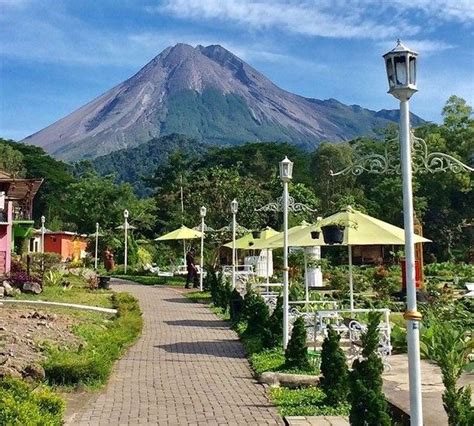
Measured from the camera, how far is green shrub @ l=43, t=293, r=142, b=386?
322 inches

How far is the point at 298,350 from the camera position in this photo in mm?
8758

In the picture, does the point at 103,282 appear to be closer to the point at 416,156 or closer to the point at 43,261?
the point at 43,261

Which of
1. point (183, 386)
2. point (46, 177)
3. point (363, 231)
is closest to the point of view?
point (183, 386)

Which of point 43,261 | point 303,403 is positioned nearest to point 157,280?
point 43,261

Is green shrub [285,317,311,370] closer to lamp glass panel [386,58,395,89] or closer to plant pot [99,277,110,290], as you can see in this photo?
lamp glass panel [386,58,395,89]

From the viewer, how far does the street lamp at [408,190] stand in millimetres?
4512

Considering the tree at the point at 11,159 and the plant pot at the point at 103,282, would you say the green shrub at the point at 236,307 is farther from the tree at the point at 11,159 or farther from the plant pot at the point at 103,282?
the tree at the point at 11,159

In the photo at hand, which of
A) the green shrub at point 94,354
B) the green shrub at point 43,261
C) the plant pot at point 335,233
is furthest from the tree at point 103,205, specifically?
the plant pot at point 335,233

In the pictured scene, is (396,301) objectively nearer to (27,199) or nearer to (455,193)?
(27,199)

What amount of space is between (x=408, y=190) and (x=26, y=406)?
321 cm

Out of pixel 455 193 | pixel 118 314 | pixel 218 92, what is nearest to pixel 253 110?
pixel 218 92

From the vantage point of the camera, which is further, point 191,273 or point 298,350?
point 191,273

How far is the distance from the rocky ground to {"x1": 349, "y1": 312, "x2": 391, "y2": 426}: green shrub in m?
3.67

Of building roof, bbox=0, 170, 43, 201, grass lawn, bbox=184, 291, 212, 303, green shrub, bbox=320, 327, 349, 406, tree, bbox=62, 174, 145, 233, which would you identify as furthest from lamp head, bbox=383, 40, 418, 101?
tree, bbox=62, 174, 145, 233
